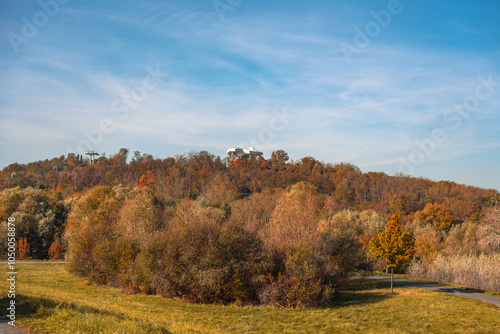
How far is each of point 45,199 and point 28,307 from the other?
172ft

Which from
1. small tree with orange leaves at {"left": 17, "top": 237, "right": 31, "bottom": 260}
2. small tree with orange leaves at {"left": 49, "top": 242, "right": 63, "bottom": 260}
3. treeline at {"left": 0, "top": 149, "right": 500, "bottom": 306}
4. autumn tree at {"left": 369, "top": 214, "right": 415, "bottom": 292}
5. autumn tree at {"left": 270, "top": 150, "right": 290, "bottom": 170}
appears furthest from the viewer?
autumn tree at {"left": 270, "top": 150, "right": 290, "bottom": 170}

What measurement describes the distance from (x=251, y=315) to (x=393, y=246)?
34.3 ft

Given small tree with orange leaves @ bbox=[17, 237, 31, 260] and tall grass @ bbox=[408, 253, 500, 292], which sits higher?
tall grass @ bbox=[408, 253, 500, 292]

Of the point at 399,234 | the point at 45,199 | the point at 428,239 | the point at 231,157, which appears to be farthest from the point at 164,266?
the point at 231,157

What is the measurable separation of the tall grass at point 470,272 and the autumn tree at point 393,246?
6906mm

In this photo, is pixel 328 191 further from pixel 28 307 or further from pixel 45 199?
pixel 28 307

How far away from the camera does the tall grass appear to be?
2591 centimetres

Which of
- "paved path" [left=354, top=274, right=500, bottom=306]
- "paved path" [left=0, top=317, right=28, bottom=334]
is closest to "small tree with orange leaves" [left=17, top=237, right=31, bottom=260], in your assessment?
"paved path" [left=0, top=317, right=28, bottom=334]

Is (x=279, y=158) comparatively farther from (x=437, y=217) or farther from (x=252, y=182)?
(x=437, y=217)

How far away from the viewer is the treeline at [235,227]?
73.1 feet

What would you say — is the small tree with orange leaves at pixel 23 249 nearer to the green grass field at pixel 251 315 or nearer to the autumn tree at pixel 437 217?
the green grass field at pixel 251 315

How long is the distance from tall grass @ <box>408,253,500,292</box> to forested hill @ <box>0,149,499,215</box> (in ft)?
107

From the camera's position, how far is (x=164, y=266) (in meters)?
23.3

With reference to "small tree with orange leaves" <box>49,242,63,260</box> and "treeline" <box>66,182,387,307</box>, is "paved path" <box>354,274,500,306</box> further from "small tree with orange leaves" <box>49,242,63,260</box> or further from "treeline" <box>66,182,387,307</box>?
"small tree with orange leaves" <box>49,242,63,260</box>
